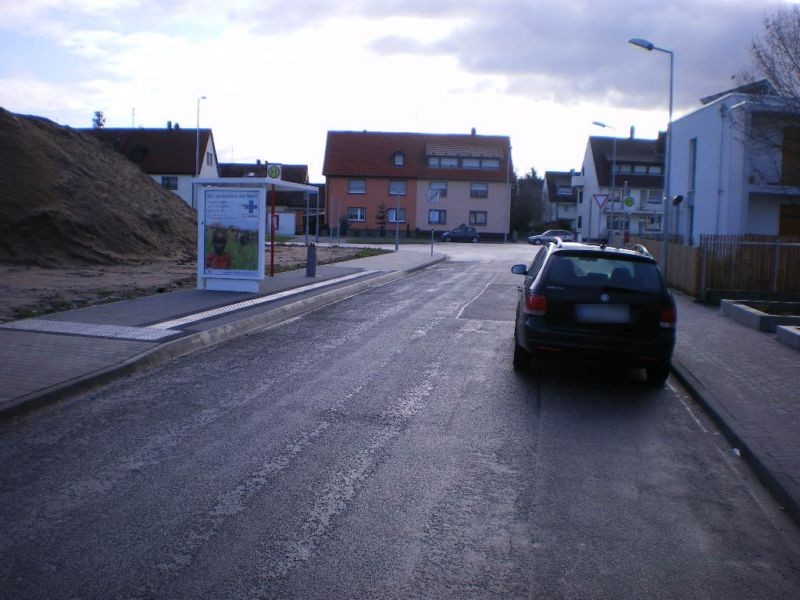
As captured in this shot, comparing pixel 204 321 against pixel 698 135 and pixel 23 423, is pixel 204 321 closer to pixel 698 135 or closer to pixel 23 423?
pixel 23 423

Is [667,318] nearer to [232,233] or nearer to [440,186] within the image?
[232,233]

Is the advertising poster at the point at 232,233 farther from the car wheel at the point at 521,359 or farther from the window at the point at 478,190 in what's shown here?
the window at the point at 478,190

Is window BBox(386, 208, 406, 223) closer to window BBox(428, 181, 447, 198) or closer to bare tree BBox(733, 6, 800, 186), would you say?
window BBox(428, 181, 447, 198)

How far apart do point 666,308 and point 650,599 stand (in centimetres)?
588

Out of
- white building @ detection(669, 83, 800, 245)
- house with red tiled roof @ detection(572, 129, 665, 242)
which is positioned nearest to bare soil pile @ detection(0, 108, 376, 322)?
white building @ detection(669, 83, 800, 245)

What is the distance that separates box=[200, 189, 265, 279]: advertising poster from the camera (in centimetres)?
1831

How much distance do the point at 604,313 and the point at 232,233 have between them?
10.4 meters

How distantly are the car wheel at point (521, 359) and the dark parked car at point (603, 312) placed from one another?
632 mm

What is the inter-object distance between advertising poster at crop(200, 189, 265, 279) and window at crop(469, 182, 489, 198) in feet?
189

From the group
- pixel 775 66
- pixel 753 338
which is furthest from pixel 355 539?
pixel 775 66

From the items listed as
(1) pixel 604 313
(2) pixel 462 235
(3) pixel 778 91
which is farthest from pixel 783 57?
(2) pixel 462 235

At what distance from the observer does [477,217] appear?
75.2 meters

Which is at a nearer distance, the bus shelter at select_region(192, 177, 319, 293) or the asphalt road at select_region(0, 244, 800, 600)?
the asphalt road at select_region(0, 244, 800, 600)

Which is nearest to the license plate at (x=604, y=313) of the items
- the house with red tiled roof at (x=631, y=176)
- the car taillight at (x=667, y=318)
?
the car taillight at (x=667, y=318)
